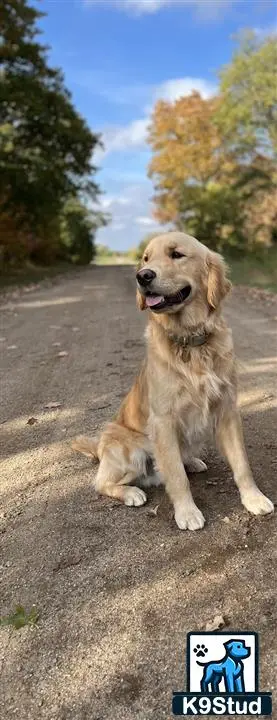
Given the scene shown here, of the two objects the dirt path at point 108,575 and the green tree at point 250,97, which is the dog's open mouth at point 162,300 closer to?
the dirt path at point 108,575

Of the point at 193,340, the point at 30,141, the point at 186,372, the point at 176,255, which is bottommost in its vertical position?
the point at 186,372

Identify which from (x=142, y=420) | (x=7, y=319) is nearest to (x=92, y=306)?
(x=7, y=319)

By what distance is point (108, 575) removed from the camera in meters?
2.73

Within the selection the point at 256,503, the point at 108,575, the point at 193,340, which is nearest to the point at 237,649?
the point at 108,575

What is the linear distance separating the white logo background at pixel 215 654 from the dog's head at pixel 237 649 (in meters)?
Answer: 0.01

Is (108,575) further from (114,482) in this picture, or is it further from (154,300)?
(154,300)

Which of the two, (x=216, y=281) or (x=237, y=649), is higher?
(x=216, y=281)

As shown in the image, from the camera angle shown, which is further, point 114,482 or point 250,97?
point 250,97

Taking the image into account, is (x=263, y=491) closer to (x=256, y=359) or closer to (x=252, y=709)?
(x=252, y=709)

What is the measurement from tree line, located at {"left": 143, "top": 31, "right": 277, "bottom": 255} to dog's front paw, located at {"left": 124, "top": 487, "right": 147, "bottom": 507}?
25127 millimetres

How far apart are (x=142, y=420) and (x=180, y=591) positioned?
1185mm

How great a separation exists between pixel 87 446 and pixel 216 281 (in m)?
1.47

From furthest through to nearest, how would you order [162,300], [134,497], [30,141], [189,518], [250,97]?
[250,97], [30,141], [134,497], [162,300], [189,518]

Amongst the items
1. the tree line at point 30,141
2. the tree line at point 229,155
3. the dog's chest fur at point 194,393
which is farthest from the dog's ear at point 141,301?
the tree line at point 229,155
